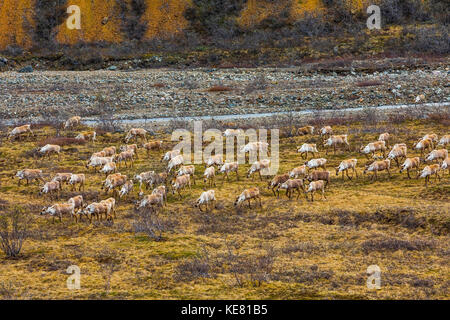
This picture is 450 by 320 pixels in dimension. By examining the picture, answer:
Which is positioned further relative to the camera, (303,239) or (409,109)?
(409,109)

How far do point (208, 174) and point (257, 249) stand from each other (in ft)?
24.7

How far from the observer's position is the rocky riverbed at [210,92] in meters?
40.9

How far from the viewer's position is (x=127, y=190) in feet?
66.4

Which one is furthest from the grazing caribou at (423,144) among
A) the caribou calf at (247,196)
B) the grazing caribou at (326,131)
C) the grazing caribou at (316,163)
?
the caribou calf at (247,196)

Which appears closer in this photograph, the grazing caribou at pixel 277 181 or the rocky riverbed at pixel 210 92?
the grazing caribou at pixel 277 181

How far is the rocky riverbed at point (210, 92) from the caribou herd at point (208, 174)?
13.7 metres

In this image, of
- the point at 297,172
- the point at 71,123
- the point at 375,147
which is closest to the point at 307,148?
the point at 375,147

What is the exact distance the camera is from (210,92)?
46844mm

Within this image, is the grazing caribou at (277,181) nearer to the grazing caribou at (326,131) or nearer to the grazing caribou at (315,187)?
the grazing caribou at (315,187)

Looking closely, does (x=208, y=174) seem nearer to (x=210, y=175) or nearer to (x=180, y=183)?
(x=210, y=175)
